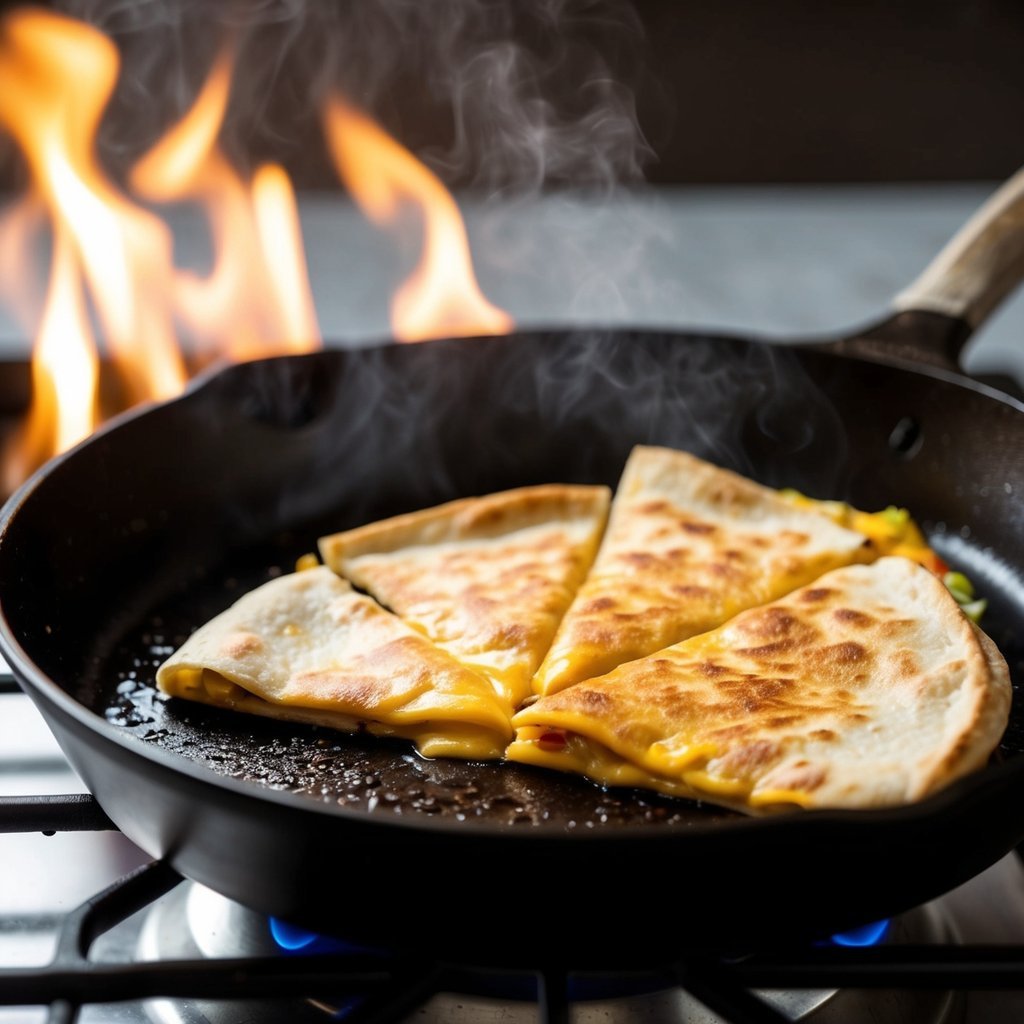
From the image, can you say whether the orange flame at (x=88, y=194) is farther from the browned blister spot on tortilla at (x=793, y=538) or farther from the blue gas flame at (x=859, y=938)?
the blue gas flame at (x=859, y=938)

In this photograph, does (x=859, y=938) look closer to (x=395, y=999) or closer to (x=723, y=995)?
(x=723, y=995)

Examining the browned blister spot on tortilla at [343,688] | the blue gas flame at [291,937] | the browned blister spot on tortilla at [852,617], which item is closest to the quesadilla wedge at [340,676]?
the browned blister spot on tortilla at [343,688]

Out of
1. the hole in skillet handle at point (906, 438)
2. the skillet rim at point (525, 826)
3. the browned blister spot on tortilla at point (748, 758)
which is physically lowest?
the browned blister spot on tortilla at point (748, 758)

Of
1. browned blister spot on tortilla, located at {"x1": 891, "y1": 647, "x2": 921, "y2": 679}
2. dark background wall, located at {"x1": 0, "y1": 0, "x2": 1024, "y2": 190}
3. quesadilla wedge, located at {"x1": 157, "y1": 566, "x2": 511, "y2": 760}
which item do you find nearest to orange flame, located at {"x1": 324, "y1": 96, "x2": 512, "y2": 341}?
quesadilla wedge, located at {"x1": 157, "y1": 566, "x2": 511, "y2": 760}

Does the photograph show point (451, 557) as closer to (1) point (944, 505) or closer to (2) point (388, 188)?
(1) point (944, 505)

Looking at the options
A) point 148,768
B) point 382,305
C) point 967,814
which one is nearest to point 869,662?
point 967,814

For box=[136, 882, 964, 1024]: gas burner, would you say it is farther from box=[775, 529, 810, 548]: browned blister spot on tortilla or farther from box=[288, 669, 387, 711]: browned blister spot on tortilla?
box=[775, 529, 810, 548]: browned blister spot on tortilla

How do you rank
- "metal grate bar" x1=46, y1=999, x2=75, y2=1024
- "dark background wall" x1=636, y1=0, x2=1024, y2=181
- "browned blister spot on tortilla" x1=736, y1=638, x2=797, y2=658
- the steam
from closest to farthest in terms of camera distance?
"metal grate bar" x1=46, y1=999, x2=75, y2=1024 → "browned blister spot on tortilla" x1=736, y1=638, x2=797, y2=658 → the steam → "dark background wall" x1=636, y1=0, x2=1024, y2=181
